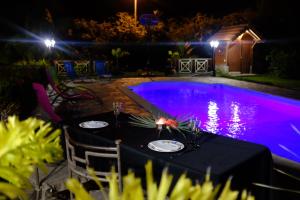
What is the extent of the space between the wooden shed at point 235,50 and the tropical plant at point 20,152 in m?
19.4

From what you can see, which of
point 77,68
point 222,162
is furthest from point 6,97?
Result: point 77,68

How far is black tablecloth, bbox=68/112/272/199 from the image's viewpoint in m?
2.74

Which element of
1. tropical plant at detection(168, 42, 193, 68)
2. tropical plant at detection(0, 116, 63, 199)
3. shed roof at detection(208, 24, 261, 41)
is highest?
shed roof at detection(208, 24, 261, 41)

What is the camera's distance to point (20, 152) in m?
0.75

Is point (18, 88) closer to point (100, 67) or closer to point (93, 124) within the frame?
point (93, 124)

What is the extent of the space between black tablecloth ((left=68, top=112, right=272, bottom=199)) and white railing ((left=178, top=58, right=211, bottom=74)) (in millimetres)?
16643

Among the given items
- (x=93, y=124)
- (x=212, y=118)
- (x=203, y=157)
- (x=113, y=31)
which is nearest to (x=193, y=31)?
(x=113, y=31)

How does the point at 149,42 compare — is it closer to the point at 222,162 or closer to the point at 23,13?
the point at 23,13

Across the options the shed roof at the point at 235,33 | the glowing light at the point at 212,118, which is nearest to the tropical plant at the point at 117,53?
the shed roof at the point at 235,33

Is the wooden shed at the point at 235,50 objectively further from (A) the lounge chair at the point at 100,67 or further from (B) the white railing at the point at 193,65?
(A) the lounge chair at the point at 100,67

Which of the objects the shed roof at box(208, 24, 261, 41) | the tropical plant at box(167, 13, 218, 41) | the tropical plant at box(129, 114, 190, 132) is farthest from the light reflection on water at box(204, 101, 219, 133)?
the tropical plant at box(167, 13, 218, 41)

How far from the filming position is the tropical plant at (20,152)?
685 mm

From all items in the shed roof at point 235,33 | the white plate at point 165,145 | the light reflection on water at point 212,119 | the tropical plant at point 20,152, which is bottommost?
the light reflection on water at point 212,119

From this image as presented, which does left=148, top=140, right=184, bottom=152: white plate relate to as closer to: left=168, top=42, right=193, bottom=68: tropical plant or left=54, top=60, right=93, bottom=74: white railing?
left=54, top=60, right=93, bottom=74: white railing
